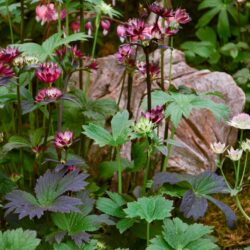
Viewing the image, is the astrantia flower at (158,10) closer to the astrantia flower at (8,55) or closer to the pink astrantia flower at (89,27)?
the astrantia flower at (8,55)

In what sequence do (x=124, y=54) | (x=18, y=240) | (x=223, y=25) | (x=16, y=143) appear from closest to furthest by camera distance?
1. (x=18, y=240)
2. (x=16, y=143)
3. (x=124, y=54)
4. (x=223, y=25)

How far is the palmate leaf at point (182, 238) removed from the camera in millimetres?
1524

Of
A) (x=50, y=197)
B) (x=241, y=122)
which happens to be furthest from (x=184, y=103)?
(x=50, y=197)

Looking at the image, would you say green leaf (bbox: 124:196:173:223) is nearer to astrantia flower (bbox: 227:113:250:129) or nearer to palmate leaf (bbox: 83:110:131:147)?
palmate leaf (bbox: 83:110:131:147)

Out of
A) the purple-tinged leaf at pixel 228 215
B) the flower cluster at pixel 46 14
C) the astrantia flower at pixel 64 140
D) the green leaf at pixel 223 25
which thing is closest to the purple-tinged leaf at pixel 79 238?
the astrantia flower at pixel 64 140

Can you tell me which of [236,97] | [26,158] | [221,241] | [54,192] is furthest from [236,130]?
[54,192]

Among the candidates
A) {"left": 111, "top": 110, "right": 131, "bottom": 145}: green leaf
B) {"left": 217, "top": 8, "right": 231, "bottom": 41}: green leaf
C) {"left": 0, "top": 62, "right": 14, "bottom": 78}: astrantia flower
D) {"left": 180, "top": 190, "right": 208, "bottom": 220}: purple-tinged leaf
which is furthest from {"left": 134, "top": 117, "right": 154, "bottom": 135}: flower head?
{"left": 217, "top": 8, "right": 231, "bottom": 41}: green leaf

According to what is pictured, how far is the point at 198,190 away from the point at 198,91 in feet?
2.07

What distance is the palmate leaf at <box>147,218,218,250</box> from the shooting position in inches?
60.0

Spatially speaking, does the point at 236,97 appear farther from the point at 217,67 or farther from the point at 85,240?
the point at 85,240

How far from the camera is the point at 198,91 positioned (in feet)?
7.31

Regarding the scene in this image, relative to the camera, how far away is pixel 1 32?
121 inches

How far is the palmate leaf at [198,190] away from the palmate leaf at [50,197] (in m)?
0.27

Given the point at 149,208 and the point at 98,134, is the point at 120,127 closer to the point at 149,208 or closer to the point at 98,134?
the point at 98,134
